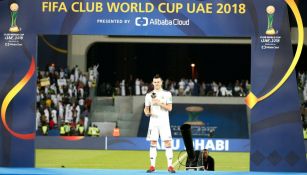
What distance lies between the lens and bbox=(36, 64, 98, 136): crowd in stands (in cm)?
3868

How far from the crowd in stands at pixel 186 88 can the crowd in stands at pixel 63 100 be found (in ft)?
5.23

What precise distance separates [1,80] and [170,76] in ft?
105

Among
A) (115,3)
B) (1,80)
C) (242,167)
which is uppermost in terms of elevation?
(115,3)

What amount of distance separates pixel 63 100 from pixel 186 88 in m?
7.92

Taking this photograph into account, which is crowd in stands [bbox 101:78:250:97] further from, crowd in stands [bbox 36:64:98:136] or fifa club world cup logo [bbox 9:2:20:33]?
fifa club world cup logo [bbox 9:2:20:33]

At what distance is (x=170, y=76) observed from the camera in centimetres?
4941

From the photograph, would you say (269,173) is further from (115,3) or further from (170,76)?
(170,76)

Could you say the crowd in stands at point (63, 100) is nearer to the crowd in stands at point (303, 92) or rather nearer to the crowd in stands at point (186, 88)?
the crowd in stands at point (186, 88)

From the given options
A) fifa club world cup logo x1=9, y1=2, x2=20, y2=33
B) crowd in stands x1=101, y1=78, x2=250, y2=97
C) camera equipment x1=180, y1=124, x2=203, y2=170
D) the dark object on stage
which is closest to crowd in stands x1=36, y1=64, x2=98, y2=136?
crowd in stands x1=101, y1=78, x2=250, y2=97

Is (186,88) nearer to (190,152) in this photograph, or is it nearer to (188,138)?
(190,152)

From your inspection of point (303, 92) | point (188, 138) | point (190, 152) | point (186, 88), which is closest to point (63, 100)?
point (186, 88)

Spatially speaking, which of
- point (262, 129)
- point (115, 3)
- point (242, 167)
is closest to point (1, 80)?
point (115, 3)

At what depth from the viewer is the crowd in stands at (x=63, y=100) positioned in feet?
127

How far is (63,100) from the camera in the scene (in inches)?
1631
